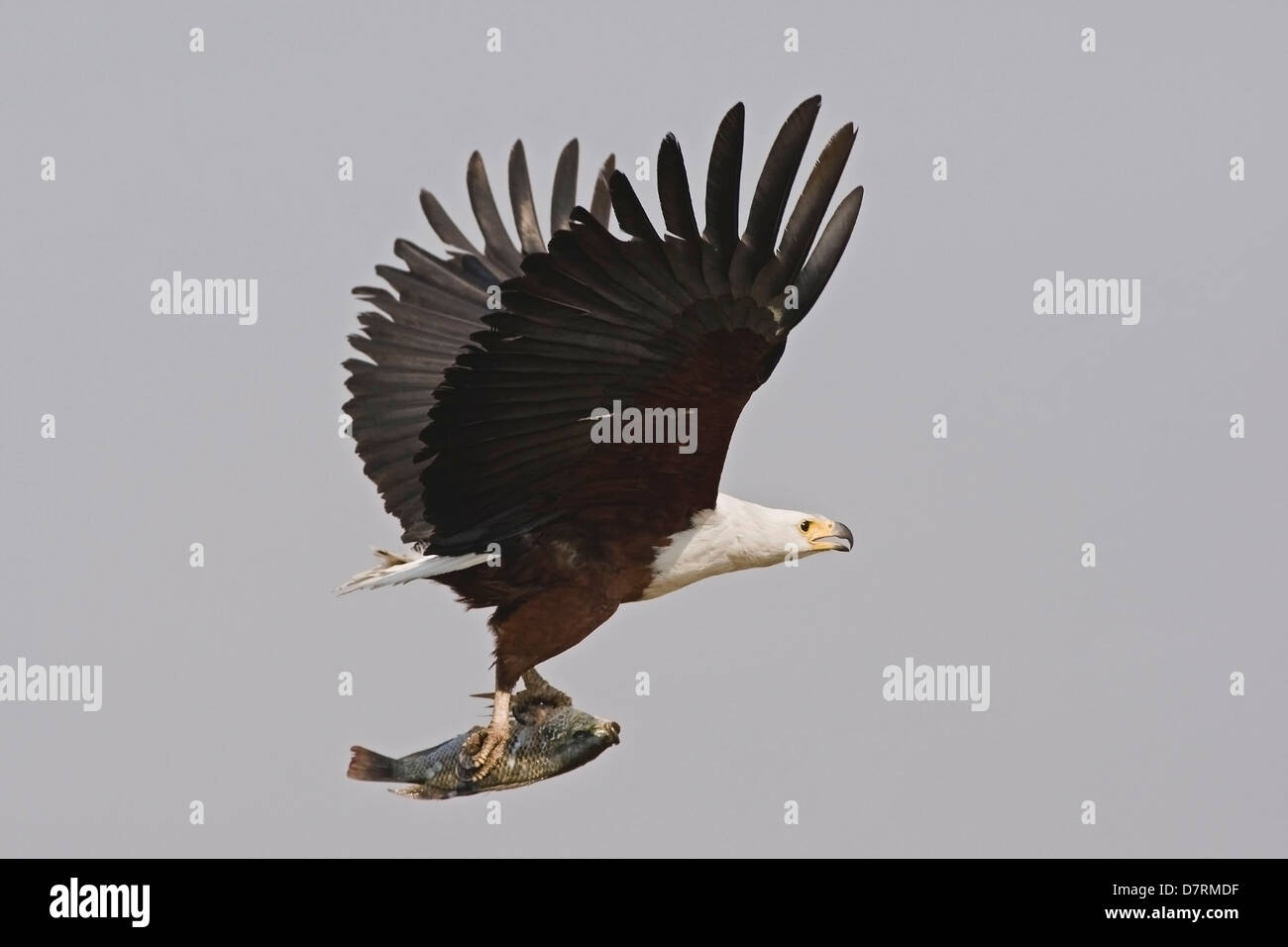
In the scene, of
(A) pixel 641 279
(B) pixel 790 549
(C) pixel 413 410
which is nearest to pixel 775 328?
(A) pixel 641 279

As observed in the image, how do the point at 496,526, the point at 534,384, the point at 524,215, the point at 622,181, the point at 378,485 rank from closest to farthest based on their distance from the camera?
the point at 622,181
the point at 534,384
the point at 496,526
the point at 378,485
the point at 524,215

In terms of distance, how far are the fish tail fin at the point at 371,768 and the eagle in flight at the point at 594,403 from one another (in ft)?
1.46

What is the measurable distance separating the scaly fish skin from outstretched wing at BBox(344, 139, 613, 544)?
144cm

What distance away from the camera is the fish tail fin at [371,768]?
33.7 ft

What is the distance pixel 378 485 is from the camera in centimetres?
1169

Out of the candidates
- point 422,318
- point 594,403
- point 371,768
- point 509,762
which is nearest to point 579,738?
point 509,762

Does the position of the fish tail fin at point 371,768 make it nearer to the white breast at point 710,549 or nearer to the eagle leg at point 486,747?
the eagle leg at point 486,747

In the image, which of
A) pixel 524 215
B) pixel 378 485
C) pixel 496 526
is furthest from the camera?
pixel 524 215

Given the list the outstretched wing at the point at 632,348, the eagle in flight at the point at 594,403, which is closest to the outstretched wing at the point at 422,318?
the eagle in flight at the point at 594,403

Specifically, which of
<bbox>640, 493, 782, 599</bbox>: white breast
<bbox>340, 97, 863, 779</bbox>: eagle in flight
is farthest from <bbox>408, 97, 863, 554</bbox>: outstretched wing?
<bbox>640, 493, 782, 599</bbox>: white breast

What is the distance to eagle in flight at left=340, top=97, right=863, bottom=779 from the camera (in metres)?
9.23

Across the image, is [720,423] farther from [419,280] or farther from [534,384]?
[419,280]

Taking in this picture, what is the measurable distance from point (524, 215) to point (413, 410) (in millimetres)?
1652

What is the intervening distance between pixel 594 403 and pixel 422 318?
103 inches
